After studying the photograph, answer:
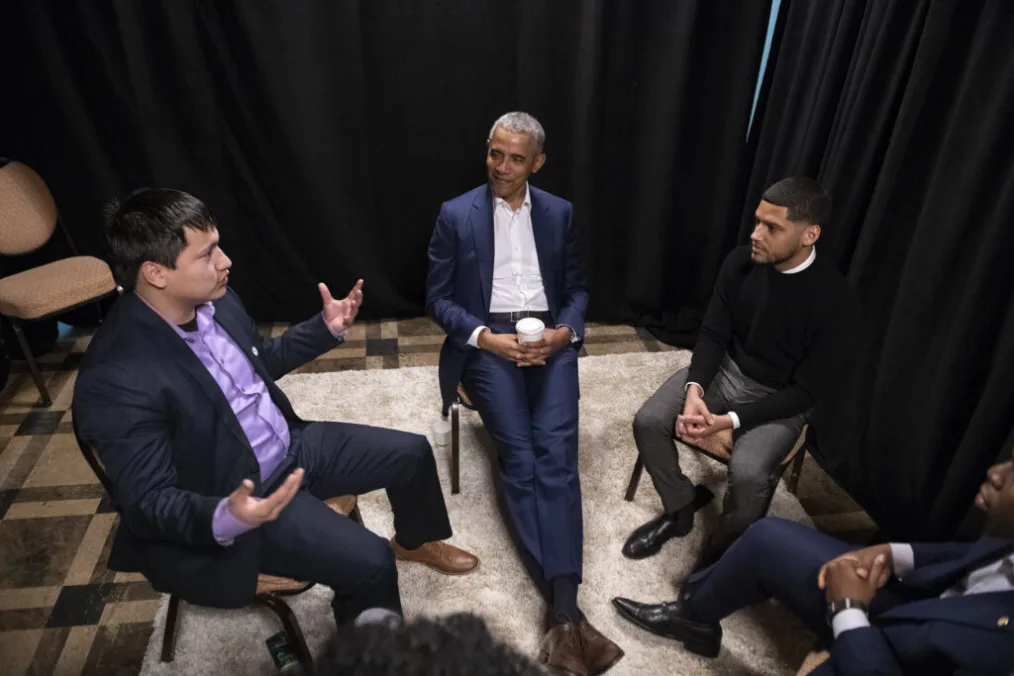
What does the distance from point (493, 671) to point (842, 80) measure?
2.64 metres

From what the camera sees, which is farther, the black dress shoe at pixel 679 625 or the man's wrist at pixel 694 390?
the man's wrist at pixel 694 390

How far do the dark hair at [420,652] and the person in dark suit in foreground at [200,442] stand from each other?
0.71m

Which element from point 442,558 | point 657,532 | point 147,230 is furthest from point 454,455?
point 147,230

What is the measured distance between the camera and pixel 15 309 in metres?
2.78

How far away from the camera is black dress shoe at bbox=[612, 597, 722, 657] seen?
2.00m

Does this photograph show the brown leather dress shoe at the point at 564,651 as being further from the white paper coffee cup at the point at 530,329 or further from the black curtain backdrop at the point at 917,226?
the black curtain backdrop at the point at 917,226

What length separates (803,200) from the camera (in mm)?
2082

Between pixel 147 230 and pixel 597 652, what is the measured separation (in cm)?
168

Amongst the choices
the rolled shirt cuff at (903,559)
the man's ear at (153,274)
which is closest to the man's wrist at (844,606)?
the rolled shirt cuff at (903,559)

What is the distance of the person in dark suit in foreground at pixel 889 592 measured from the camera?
A: 4.54 feet

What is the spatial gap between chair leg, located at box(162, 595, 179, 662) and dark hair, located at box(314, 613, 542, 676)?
1.37 m

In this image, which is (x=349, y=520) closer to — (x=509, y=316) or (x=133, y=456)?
(x=133, y=456)

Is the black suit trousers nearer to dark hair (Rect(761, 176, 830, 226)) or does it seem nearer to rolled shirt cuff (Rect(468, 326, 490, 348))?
rolled shirt cuff (Rect(468, 326, 490, 348))

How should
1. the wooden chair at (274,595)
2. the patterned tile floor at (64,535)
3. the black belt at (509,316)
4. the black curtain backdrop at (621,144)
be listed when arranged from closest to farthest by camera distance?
1. the wooden chair at (274,595)
2. the patterned tile floor at (64,535)
3. the black curtain backdrop at (621,144)
4. the black belt at (509,316)
